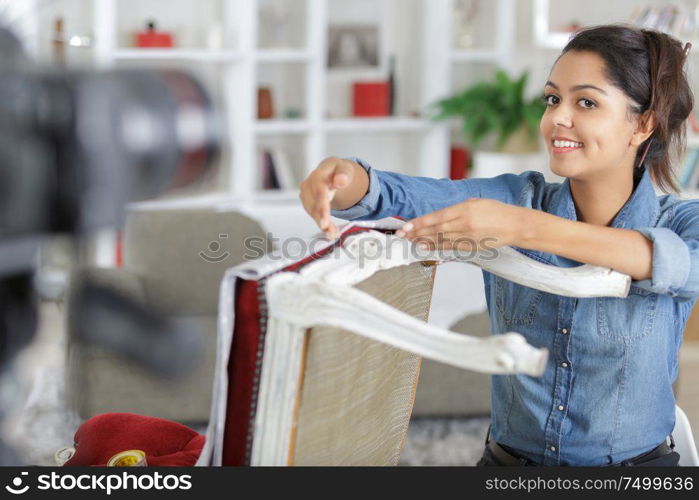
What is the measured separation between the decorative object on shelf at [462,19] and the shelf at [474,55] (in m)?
0.13

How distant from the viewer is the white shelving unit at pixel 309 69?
4461 mm

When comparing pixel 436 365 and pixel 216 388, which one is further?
pixel 436 365

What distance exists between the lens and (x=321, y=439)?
2.81ft

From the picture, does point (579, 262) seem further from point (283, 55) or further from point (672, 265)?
point (283, 55)

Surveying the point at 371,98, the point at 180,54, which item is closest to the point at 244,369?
the point at 180,54

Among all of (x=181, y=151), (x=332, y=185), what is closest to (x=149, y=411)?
(x=332, y=185)

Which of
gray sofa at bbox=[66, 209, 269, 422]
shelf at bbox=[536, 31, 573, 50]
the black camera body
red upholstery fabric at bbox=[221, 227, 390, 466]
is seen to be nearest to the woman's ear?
red upholstery fabric at bbox=[221, 227, 390, 466]

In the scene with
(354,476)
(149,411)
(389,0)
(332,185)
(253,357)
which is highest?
(389,0)

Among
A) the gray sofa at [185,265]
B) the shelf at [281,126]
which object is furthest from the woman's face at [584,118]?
the shelf at [281,126]

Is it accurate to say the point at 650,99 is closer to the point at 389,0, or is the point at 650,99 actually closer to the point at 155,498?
the point at 155,498

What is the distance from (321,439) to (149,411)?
210 cm

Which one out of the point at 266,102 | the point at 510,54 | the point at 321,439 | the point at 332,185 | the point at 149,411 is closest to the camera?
the point at 321,439

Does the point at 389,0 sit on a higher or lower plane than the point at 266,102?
higher

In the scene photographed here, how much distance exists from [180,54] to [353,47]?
1087mm
